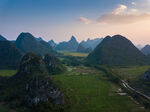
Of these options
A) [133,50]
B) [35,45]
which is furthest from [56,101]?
[35,45]

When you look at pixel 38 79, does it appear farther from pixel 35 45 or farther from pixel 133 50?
pixel 35 45

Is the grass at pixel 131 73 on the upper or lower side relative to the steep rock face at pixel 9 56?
lower

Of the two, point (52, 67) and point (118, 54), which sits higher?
point (118, 54)

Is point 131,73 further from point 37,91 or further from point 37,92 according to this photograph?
point 37,92

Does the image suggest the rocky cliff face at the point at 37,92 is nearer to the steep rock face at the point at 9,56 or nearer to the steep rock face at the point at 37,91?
the steep rock face at the point at 37,91

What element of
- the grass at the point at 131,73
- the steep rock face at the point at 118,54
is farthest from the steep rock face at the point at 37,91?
the steep rock face at the point at 118,54

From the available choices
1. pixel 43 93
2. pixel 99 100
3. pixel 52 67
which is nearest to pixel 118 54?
→ pixel 52 67
